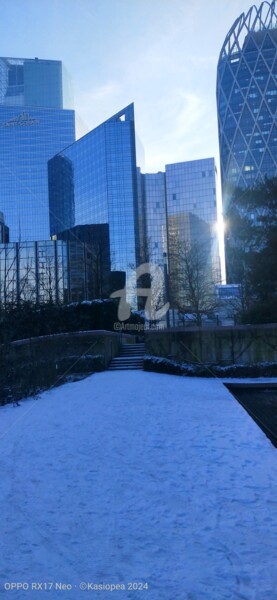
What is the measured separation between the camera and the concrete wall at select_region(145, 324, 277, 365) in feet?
53.2

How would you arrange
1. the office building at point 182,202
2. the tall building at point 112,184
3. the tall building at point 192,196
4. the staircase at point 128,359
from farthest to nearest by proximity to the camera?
the tall building at point 192,196
the office building at point 182,202
the tall building at point 112,184
the staircase at point 128,359

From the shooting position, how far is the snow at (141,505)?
3139 millimetres

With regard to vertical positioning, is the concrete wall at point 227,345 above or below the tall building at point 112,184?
below

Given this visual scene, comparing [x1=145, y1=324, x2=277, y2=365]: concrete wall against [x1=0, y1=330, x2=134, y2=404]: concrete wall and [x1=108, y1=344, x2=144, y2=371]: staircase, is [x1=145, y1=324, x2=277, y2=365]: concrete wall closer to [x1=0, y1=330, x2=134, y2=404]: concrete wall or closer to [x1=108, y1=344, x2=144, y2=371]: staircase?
[x1=108, y1=344, x2=144, y2=371]: staircase

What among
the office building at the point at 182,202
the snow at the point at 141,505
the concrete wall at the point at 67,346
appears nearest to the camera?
the snow at the point at 141,505

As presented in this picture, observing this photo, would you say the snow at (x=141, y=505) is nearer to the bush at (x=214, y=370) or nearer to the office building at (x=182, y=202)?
the bush at (x=214, y=370)

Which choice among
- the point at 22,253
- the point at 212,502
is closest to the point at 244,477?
the point at 212,502

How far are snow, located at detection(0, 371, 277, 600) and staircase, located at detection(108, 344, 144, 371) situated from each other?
9.42m

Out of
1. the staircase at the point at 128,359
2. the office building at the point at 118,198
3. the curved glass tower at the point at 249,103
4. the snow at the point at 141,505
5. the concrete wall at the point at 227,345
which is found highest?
the curved glass tower at the point at 249,103

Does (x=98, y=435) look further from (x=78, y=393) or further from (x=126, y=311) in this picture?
(x=126, y=311)

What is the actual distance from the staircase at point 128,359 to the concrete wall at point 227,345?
6.93 feet

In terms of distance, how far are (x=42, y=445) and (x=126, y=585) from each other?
3968mm

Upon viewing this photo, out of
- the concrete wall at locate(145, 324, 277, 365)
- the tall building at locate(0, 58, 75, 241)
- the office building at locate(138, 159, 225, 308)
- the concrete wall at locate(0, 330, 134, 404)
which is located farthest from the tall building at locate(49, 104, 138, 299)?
the concrete wall at locate(145, 324, 277, 365)

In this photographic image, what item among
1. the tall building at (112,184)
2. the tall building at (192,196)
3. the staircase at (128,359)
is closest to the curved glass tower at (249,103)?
the tall building at (192,196)
